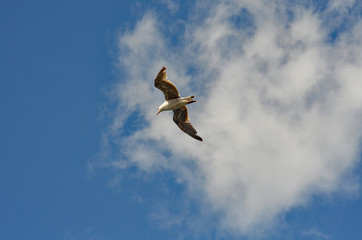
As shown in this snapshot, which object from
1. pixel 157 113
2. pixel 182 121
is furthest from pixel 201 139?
pixel 157 113

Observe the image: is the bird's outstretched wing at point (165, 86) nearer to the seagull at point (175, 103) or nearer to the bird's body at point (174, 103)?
the seagull at point (175, 103)

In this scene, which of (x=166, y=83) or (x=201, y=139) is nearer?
(x=166, y=83)

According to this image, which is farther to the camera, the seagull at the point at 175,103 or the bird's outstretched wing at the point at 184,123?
the bird's outstretched wing at the point at 184,123

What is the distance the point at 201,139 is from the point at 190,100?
480cm

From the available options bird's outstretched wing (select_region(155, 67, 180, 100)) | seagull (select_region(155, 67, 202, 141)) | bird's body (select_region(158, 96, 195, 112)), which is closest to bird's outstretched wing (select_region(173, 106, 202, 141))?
seagull (select_region(155, 67, 202, 141))

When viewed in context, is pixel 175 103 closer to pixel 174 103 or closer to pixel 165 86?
pixel 174 103

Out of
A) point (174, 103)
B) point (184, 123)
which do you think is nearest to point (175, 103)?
point (174, 103)

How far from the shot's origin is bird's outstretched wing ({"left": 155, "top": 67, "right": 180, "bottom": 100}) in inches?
1612

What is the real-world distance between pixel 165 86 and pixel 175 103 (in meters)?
2.23

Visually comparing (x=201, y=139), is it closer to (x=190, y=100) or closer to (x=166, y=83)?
(x=190, y=100)

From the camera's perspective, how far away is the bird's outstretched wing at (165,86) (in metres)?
40.9

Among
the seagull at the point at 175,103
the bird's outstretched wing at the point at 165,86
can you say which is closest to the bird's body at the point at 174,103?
the seagull at the point at 175,103

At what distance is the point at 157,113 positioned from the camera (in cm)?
4347

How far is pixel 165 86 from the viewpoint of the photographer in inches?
1640
